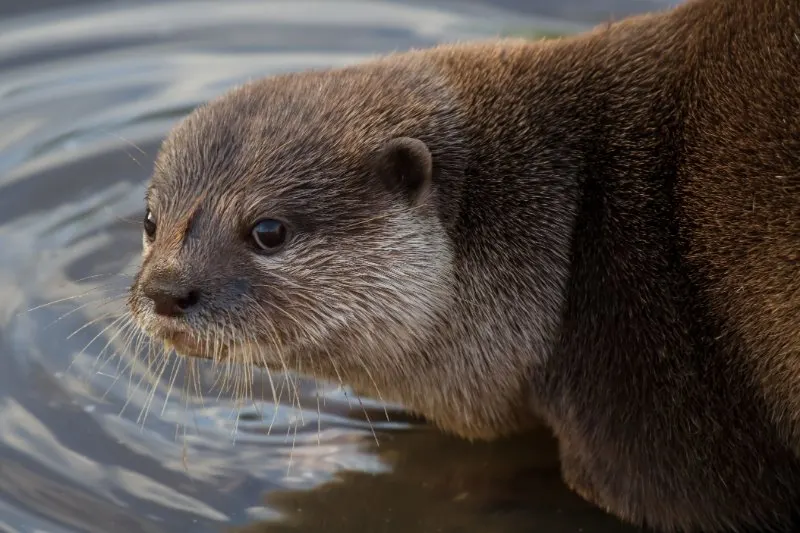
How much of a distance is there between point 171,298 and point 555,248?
1073 mm

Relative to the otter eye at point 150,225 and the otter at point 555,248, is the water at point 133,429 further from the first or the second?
the otter eye at point 150,225

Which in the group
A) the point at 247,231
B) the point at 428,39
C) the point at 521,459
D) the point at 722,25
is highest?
the point at 722,25

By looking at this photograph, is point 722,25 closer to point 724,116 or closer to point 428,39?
point 724,116

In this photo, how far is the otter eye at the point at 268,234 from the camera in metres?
3.29

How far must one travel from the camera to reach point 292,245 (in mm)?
3309

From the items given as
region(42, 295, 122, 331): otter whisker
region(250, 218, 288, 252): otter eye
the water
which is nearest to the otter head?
region(250, 218, 288, 252): otter eye

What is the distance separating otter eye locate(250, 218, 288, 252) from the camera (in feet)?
10.8

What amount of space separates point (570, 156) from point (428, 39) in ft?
8.94

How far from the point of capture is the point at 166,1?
6457 millimetres

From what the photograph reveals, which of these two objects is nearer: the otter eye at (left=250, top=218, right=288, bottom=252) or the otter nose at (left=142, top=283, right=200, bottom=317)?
the otter nose at (left=142, top=283, right=200, bottom=317)

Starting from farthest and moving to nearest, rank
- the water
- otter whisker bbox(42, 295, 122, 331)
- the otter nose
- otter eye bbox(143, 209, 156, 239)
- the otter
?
otter whisker bbox(42, 295, 122, 331) → the water → otter eye bbox(143, 209, 156, 239) → the otter → the otter nose

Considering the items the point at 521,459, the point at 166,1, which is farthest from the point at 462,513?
the point at 166,1

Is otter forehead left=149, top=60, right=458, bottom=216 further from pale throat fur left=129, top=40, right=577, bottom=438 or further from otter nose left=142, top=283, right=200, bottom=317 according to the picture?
otter nose left=142, top=283, right=200, bottom=317

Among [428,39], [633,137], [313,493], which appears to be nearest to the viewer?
[633,137]
